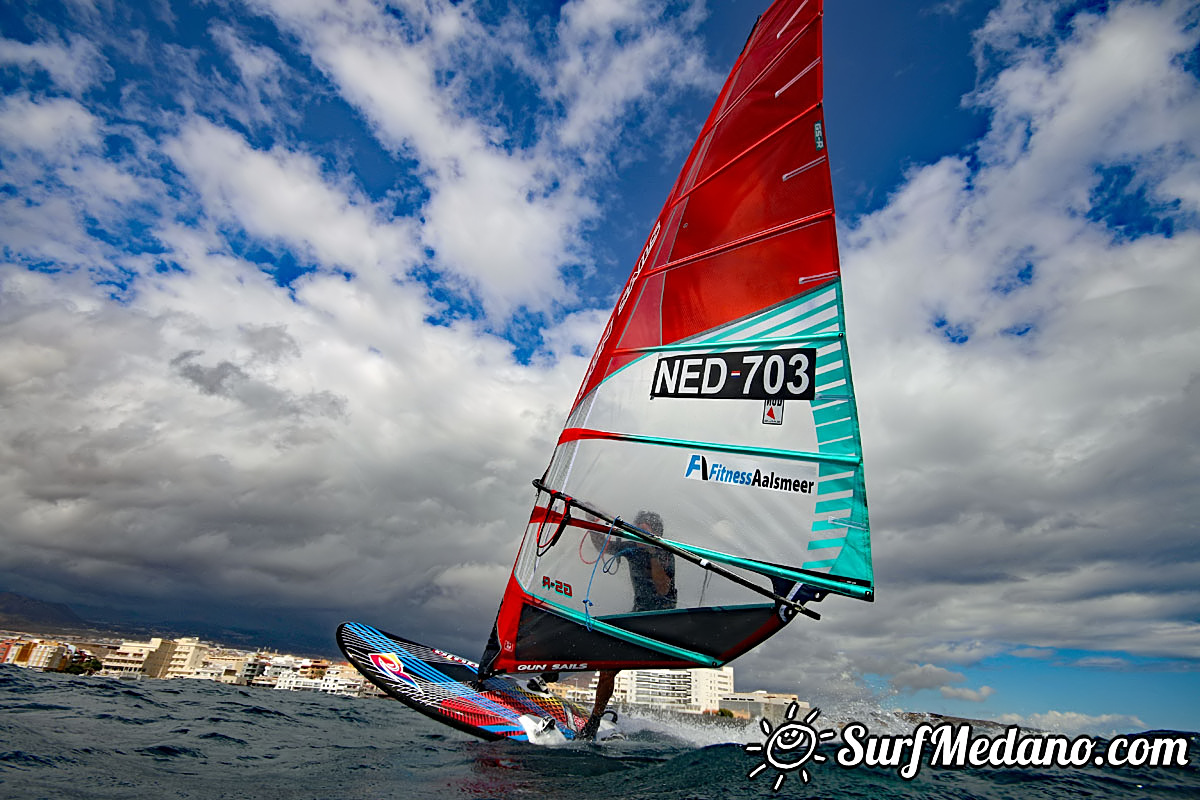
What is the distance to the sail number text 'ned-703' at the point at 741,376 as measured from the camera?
20.8 ft

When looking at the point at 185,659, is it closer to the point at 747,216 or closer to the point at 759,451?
the point at 759,451

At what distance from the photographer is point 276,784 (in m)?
4.77

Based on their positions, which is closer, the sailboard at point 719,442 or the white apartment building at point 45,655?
the sailboard at point 719,442

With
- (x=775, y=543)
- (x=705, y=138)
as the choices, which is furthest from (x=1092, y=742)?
(x=705, y=138)

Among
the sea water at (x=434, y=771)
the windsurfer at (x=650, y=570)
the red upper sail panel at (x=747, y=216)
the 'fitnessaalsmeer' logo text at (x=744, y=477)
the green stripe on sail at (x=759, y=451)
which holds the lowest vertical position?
the sea water at (x=434, y=771)

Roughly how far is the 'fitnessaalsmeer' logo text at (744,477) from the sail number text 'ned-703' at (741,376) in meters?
0.77

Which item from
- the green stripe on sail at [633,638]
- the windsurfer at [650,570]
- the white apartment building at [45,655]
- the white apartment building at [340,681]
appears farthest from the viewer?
the white apartment building at [340,681]

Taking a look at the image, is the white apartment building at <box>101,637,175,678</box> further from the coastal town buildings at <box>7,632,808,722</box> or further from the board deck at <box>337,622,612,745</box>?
the board deck at <box>337,622,612,745</box>

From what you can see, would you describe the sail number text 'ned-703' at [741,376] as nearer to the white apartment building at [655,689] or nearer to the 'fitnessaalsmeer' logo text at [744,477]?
the 'fitnessaalsmeer' logo text at [744,477]

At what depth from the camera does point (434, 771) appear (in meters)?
5.58

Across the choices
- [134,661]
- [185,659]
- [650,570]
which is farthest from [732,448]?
[134,661]

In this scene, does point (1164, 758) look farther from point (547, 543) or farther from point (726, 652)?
point (547, 543)

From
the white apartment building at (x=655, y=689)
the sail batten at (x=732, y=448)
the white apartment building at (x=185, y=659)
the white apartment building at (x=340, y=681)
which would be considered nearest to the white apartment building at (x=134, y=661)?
the white apartment building at (x=185, y=659)

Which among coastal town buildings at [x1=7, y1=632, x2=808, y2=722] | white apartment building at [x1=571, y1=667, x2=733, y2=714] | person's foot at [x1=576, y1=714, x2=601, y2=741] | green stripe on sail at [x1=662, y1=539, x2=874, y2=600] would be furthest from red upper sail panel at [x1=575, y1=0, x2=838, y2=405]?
coastal town buildings at [x1=7, y1=632, x2=808, y2=722]
